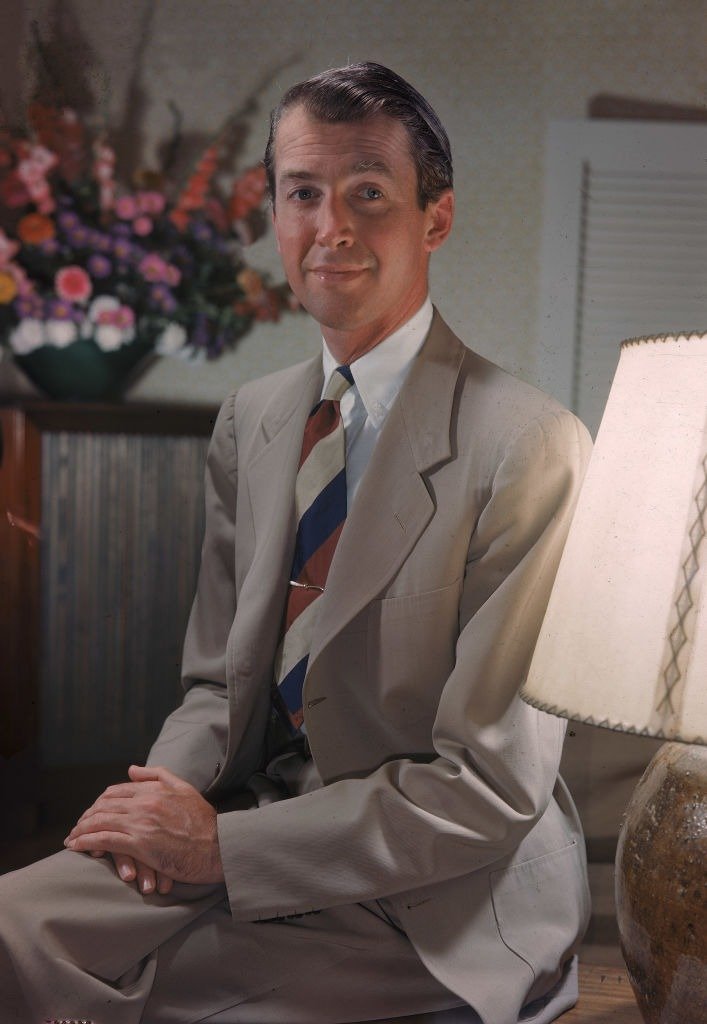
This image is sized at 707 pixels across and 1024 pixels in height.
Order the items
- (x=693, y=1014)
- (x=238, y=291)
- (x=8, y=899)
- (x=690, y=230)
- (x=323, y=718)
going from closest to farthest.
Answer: (x=693, y=1014), (x=8, y=899), (x=323, y=718), (x=690, y=230), (x=238, y=291)

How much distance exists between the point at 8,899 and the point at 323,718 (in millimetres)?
443

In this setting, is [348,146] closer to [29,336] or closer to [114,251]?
[114,251]

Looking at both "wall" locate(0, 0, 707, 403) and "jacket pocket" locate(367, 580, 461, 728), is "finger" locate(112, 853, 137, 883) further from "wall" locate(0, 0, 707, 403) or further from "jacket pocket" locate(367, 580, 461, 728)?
"wall" locate(0, 0, 707, 403)

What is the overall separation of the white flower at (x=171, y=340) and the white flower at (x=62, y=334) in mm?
135

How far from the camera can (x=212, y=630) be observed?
1638mm

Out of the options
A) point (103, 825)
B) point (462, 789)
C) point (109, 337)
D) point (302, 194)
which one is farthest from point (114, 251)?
point (462, 789)

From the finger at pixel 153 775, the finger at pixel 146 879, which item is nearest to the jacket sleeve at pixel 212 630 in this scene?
the finger at pixel 153 775

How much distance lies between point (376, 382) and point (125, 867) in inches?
29.1

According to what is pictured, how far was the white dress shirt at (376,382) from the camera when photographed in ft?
4.99

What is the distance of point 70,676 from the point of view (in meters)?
1.69

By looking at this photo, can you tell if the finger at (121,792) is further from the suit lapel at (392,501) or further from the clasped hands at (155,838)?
the suit lapel at (392,501)

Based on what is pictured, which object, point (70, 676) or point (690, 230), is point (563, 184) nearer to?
point (690, 230)

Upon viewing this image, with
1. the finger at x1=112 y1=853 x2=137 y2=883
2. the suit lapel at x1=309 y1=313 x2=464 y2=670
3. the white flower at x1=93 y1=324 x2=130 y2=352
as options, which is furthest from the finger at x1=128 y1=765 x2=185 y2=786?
the white flower at x1=93 y1=324 x2=130 y2=352

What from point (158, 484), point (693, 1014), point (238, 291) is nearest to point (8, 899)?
point (158, 484)
